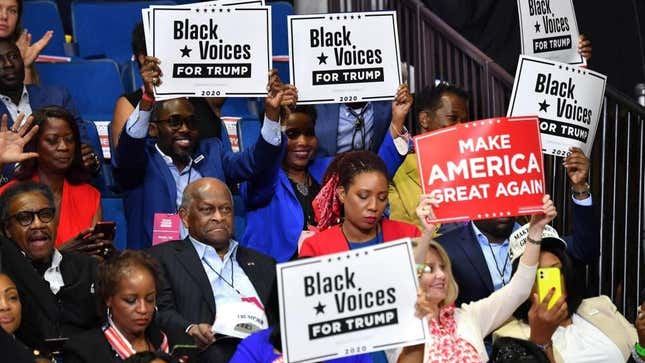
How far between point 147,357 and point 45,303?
95 centimetres

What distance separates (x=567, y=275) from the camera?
7.30 m

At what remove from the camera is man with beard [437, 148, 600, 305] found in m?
7.67

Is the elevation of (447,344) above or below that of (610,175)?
below

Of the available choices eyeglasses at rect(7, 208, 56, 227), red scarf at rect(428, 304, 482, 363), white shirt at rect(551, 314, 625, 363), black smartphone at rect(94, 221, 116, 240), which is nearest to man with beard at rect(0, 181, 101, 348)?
eyeglasses at rect(7, 208, 56, 227)

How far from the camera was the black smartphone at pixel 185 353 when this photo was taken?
6.65 m

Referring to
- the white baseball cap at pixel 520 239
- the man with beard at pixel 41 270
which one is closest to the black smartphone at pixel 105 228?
the man with beard at pixel 41 270

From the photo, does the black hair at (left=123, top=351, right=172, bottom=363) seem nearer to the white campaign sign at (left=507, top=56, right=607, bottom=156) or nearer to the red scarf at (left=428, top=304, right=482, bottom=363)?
the red scarf at (left=428, top=304, right=482, bottom=363)

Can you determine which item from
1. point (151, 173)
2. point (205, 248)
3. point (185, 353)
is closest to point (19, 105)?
point (151, 173)

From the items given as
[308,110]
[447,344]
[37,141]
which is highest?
[308,110]

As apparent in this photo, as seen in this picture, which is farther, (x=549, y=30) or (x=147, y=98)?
(x=549, y=30)

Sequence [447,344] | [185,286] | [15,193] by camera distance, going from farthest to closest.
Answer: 1. [185,286]
2. [15,193]
3. [447,344]

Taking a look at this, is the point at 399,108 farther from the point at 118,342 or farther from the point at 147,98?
the point at 118,342

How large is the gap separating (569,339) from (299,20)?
92.3 inches

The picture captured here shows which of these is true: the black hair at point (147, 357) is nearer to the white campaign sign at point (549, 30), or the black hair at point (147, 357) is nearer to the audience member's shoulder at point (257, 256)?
the audience member's shoulder at point (257, 256)
